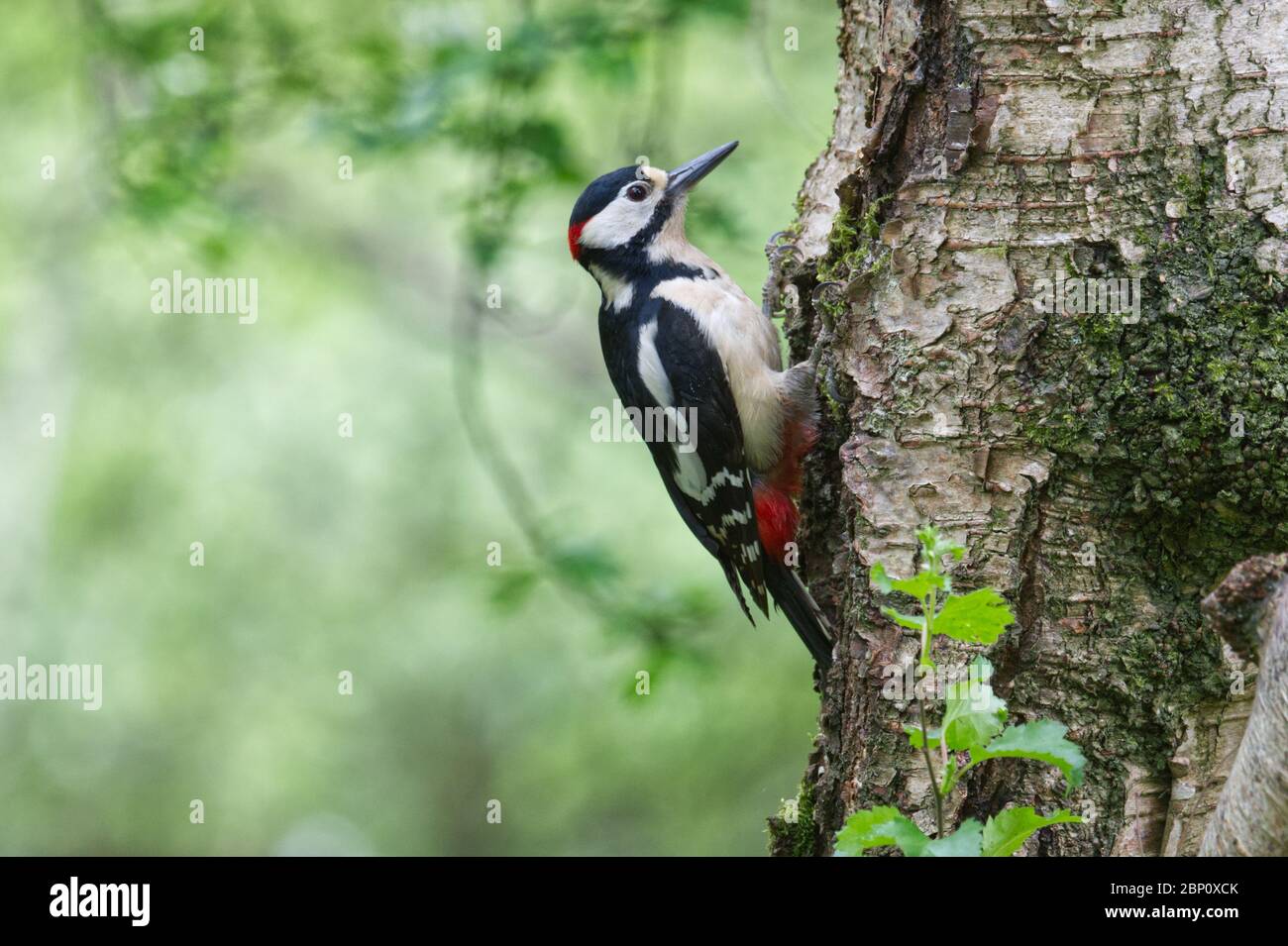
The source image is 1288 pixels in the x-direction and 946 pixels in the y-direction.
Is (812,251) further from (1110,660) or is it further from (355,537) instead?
(355,537)

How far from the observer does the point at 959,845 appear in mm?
1425

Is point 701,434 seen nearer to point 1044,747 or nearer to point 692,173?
point 692,173

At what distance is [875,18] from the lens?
9.07 feet

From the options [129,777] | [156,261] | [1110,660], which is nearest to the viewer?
[1110,660]

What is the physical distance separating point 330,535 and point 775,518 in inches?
177

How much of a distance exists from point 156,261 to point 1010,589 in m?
4.23

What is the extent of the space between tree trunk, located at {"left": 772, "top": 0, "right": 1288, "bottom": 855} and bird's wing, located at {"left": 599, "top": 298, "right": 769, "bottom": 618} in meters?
1.06

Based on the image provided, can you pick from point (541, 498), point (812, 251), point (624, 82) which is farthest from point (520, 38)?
point (541, 498)

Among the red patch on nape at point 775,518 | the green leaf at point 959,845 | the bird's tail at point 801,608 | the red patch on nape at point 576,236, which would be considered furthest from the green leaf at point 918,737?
the red patch on nape at point 576,236

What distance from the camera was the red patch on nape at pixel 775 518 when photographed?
3.28 m

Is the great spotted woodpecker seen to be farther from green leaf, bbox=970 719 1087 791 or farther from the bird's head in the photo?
green leaf, bbox=970 719 1087 791

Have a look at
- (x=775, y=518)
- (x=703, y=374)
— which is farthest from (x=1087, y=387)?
(x=703, y=374)

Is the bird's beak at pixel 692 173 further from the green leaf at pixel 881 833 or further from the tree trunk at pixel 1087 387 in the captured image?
the green leaf at pixel 881 833

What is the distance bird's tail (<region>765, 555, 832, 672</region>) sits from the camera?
280cm
